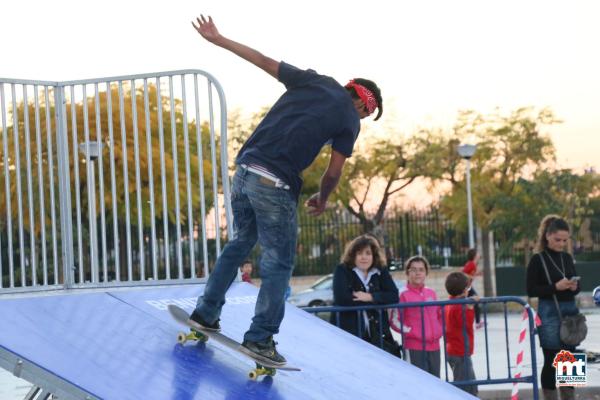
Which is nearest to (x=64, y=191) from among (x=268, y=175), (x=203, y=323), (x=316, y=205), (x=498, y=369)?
(x=203, y=323)

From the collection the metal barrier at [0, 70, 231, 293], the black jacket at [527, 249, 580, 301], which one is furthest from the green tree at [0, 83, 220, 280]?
the black jacket at [527, 249, 580, 301]

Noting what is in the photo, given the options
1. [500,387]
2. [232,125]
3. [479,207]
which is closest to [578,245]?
[479,207]

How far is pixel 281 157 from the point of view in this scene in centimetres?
603

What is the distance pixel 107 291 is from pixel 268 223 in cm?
151

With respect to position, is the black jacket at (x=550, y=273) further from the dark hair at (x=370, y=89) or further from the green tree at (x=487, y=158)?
the green tree at (x=487, y=158)

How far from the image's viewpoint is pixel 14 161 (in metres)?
7.82

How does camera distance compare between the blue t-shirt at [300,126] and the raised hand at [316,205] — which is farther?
the raised hand at [316,205]

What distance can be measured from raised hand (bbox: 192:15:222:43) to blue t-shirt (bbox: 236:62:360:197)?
1.33 ft

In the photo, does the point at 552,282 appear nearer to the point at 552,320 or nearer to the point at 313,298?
the point at 552,320

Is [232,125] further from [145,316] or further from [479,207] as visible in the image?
[145,316]

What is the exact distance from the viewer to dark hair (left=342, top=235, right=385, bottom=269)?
32.8 ft

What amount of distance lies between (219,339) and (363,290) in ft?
13.2

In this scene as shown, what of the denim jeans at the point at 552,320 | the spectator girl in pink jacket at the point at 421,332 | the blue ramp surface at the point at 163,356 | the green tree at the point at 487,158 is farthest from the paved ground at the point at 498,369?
the green tree at the point at 487,158

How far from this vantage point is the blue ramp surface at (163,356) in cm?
536
